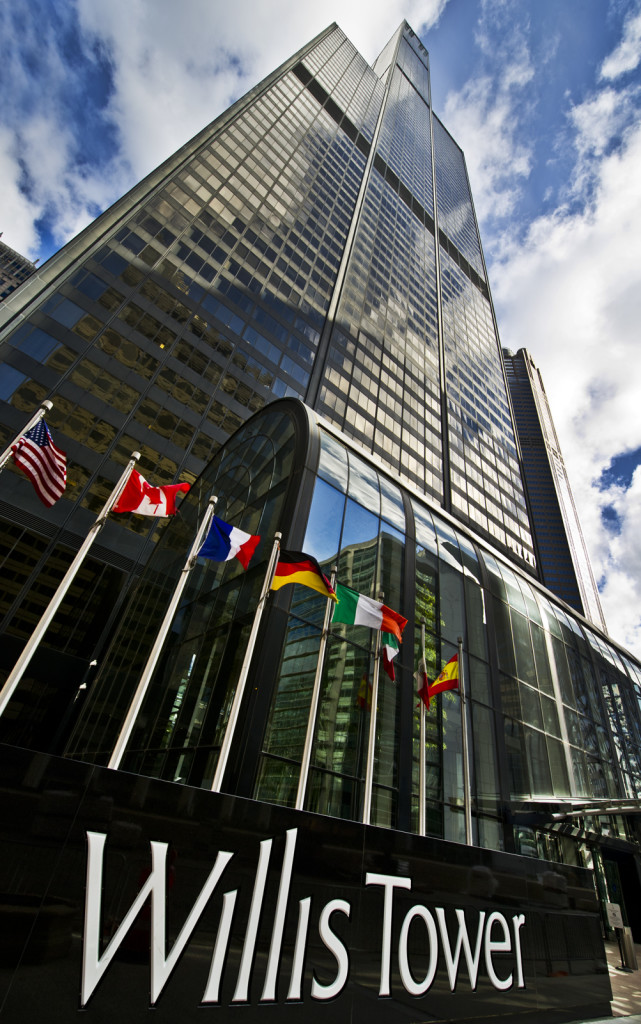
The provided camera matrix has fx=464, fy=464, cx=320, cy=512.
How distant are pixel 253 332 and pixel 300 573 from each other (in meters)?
34.5

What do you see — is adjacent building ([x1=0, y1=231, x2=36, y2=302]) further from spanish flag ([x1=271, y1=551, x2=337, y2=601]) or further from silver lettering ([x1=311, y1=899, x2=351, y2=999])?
silver lettering ([x1=311, y1=899, x2=351, y2=999])

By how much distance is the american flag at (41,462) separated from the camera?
8438mm

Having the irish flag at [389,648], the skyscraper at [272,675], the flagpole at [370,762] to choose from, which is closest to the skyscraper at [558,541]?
the skyscraper at [272,675]

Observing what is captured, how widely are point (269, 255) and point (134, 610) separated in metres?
39.0

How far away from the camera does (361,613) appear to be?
10.2 metres

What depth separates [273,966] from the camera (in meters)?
5.61

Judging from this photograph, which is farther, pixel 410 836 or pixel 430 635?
pixel 430 635

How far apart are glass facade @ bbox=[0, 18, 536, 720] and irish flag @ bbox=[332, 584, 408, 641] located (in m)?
10.3

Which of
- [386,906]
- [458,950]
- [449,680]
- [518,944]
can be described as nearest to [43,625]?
[386,906]

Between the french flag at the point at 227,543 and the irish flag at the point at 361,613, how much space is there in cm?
222

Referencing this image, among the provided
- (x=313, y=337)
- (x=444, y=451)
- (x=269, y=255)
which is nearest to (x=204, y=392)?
(x=313, y=337)

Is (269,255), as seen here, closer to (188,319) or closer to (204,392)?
(188,319)

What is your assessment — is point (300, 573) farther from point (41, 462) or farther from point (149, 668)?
point (41, 462)

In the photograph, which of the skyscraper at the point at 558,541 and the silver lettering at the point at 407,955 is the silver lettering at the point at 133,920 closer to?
the silver lettering at the point at 407,955
